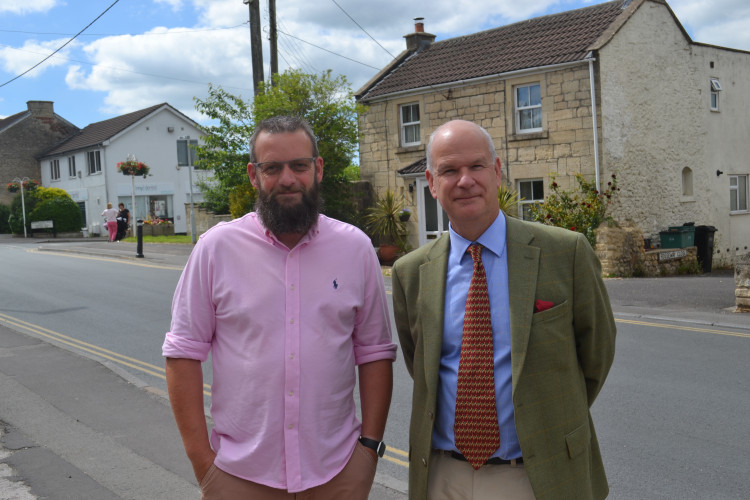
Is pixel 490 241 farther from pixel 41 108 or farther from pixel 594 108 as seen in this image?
pixel 41 108

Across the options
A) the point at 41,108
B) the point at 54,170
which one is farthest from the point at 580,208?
the point at 41,108

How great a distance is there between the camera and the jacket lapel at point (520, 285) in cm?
237

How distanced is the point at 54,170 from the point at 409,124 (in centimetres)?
3514

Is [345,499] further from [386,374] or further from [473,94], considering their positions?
[473,94]

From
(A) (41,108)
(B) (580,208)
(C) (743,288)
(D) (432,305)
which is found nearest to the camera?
(D) (432,305)

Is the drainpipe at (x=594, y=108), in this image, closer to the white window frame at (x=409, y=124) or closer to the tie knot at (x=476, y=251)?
the white window frame at (x=409, y=124)

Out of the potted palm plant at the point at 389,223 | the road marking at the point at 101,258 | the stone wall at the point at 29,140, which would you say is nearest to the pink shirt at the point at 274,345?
the road marking at the point at 101,258

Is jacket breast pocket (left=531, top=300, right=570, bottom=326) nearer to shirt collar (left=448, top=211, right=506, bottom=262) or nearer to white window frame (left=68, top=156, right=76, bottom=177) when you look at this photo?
shirt collar (left=448, top=211, right=506, bottom=262)

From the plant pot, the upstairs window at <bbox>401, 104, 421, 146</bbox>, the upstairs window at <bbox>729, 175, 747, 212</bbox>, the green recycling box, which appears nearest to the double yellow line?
the plant pot

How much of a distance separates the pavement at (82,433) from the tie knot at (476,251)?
99.6 inches

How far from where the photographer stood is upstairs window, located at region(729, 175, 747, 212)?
81.2 ft

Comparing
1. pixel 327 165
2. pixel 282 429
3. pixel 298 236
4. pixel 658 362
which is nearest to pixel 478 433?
pixel 282 429

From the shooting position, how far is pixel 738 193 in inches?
985

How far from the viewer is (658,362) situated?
26.3 feet
